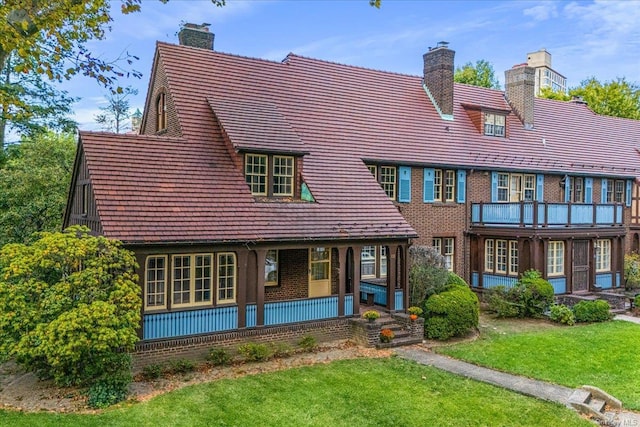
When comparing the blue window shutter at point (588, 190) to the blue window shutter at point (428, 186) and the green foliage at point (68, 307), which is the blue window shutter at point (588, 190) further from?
the green foliage at point (68, 307)

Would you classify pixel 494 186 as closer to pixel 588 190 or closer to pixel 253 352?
pixel 588 190

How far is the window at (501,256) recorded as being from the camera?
22250 millimetres

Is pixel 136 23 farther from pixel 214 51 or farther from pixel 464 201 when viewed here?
pixel 464 201

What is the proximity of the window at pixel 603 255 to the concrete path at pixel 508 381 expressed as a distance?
13616mm

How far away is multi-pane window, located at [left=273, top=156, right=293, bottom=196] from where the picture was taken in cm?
1650

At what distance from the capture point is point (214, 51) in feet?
65.7

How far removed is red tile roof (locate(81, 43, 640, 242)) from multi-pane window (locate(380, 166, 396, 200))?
1.81 feet

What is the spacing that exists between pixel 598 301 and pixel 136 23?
714 inches

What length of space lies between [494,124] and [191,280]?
17136 millimetres

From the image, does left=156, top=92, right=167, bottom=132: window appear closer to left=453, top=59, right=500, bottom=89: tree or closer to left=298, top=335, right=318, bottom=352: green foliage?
left=298, top=335, right=318, bottom=352: green foliage

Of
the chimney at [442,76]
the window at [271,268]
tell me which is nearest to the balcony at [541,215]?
the chimney at [442,76]

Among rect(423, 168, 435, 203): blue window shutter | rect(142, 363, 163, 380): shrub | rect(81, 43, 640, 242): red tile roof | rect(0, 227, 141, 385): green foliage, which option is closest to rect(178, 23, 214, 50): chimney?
rect(81, 43, 640, 242): red tile roof

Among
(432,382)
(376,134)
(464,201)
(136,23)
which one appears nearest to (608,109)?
(464,201)

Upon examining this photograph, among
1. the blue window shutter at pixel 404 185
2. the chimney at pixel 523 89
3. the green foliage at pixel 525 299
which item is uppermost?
the chimney at pixel 523 89
